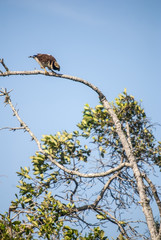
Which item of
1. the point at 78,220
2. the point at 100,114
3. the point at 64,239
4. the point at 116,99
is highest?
the point at 116,99

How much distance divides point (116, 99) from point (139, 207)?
12.0 feet

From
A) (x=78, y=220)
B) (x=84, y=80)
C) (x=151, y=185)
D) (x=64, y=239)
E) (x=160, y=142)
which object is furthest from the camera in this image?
(x=160, y=142)

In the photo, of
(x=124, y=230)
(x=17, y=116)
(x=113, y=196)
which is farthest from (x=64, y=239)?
(x=17, y=116)

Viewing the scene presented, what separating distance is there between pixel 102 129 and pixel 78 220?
10.2 ft

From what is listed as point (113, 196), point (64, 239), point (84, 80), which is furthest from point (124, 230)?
point (84, 80)

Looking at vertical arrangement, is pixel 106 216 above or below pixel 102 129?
below

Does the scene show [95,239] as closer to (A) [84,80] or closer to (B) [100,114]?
(B) [100,114]

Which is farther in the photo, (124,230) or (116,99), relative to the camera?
(116,99)

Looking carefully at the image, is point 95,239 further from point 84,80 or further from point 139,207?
point 84,80

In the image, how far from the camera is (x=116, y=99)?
9344mm

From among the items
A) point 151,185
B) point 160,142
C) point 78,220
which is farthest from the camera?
point 160,142

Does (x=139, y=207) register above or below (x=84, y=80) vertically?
below

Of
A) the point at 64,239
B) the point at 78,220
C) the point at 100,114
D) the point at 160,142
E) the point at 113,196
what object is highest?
the point at 100,114

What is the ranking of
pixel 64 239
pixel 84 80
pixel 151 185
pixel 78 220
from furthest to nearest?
pixel 84 80 → pixel 151 185 → pixel 78 220 → pixel 64 239
